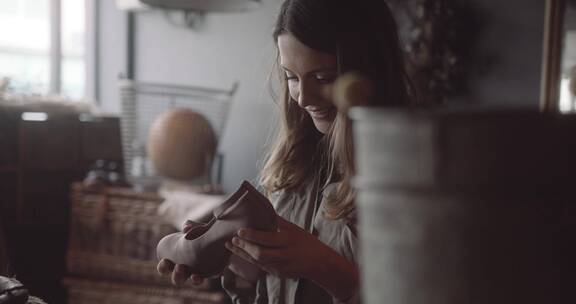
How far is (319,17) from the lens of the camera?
1025 millimetres

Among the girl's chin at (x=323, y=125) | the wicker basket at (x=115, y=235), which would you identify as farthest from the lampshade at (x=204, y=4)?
the wicker basket at (x=115, y=235)

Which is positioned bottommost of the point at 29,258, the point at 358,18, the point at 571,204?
the point at 29,258

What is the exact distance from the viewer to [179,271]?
850 millimetres

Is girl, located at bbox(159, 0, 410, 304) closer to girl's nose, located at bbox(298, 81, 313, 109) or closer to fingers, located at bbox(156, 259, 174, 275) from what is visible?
girl's nose, located at bbox(298, 81, 313, 109)

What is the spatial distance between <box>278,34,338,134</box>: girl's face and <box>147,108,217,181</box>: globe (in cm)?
167

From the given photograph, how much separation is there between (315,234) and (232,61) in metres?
2.32

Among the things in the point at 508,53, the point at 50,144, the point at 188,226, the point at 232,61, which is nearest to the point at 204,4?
the point at 188,226

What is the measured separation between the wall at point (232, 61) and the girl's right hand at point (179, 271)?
1868 mm

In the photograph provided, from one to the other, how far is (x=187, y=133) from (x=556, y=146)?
7.60ft

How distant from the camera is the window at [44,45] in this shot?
10.1 feet

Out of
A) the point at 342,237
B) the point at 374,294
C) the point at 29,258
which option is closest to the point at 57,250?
the point at 29,258

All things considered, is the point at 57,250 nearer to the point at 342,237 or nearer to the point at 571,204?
the point at 342,237

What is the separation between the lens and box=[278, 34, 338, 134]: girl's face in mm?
1014

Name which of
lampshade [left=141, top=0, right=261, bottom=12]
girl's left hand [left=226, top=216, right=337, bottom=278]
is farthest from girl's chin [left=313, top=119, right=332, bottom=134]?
lampshade [left=141, top=0, right=261, bottom=12]
